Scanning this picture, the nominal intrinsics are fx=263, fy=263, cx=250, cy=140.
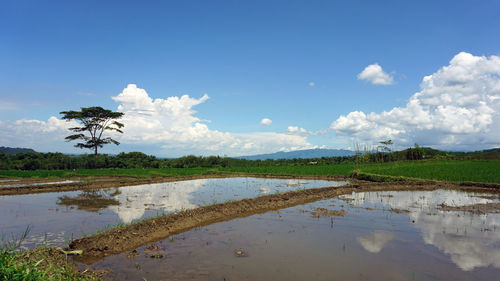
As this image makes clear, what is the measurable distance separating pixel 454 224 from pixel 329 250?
5.62m

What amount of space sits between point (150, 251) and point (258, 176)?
2224 cm

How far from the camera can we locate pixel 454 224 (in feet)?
30.3

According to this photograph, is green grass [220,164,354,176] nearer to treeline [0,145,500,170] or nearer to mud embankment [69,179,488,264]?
treeline [0,145,500,170]

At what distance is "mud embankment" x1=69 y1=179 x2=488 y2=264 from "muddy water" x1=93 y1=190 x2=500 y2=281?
18.3 inches

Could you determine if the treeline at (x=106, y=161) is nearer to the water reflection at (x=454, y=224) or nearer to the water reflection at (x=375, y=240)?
the water reflection at (x=454, y=224)

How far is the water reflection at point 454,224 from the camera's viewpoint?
6543 mm

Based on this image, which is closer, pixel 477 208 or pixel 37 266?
pixel 37 266

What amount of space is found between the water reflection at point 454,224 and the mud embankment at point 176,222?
2.82m

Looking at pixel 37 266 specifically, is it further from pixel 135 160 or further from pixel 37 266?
pixel 135 160

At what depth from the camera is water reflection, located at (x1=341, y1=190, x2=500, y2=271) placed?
6.54 meters

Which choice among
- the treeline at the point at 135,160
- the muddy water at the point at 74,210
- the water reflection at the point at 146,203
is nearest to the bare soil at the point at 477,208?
the muddy water at the point at 74,210

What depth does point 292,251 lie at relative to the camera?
6820 millimetres

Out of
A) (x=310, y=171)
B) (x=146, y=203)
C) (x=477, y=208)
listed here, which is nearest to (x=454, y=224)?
(x=477, y=208)

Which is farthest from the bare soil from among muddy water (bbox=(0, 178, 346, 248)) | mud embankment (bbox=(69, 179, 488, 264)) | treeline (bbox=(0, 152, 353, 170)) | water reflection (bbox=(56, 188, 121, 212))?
treeline (bbox=(0, 152, 353, 170))
